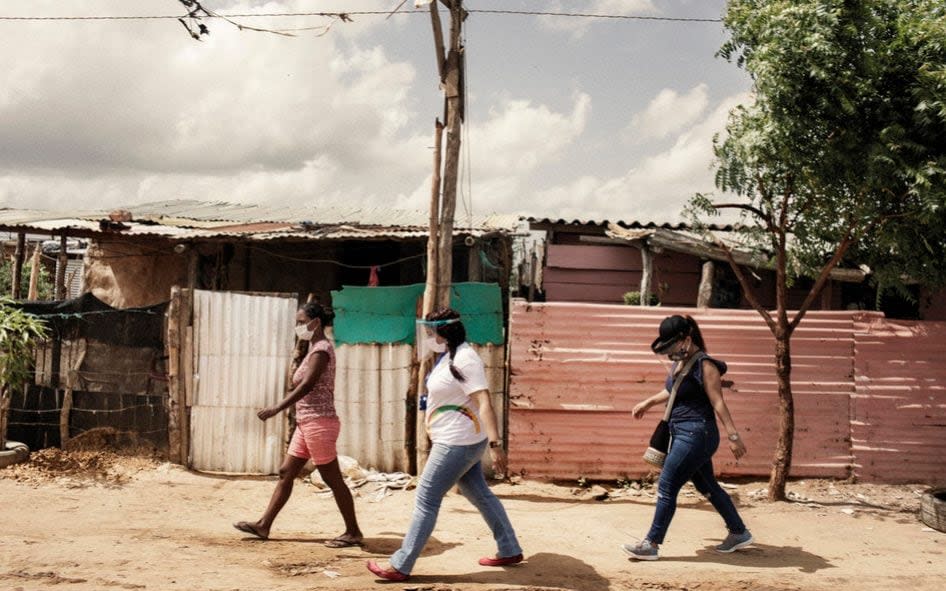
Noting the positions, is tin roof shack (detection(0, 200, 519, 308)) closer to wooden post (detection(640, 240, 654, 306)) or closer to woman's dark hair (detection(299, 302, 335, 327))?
wooden post (detection(640, 240, 654, 306))

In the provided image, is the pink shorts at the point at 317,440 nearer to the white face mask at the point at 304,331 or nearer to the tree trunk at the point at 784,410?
the white face mask at the point at 304,331

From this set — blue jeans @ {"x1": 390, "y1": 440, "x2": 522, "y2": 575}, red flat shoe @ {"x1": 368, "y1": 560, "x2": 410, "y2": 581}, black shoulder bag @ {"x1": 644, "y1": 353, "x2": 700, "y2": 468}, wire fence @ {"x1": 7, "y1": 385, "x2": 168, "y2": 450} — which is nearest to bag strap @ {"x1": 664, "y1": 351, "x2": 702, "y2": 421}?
black shoulder bag @ {"x1": 644, "y1": 353, "x2": 700, "y2": 468}

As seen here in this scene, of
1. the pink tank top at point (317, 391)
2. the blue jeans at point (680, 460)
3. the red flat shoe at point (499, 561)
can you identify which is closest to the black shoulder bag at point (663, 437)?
the blue jeans at point (680, 460)

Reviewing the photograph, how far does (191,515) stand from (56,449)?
2327 mm

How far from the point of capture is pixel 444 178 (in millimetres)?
7344

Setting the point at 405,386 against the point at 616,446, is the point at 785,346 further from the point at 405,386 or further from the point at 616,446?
the point at 405,386

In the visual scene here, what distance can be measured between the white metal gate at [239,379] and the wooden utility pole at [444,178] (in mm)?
1516

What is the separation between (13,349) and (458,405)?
514 cm

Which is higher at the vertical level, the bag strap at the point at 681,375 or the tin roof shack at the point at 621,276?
the tin roof shack at the point at 621,276

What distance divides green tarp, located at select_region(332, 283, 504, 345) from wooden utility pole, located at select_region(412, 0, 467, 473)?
0.38 meters

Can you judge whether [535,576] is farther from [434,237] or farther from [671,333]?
[434,237]

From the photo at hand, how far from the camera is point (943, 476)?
771 cm

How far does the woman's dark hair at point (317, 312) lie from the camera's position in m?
5.44

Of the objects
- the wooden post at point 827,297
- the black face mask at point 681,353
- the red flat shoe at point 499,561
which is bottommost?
the red flat shoe at point 499,561
